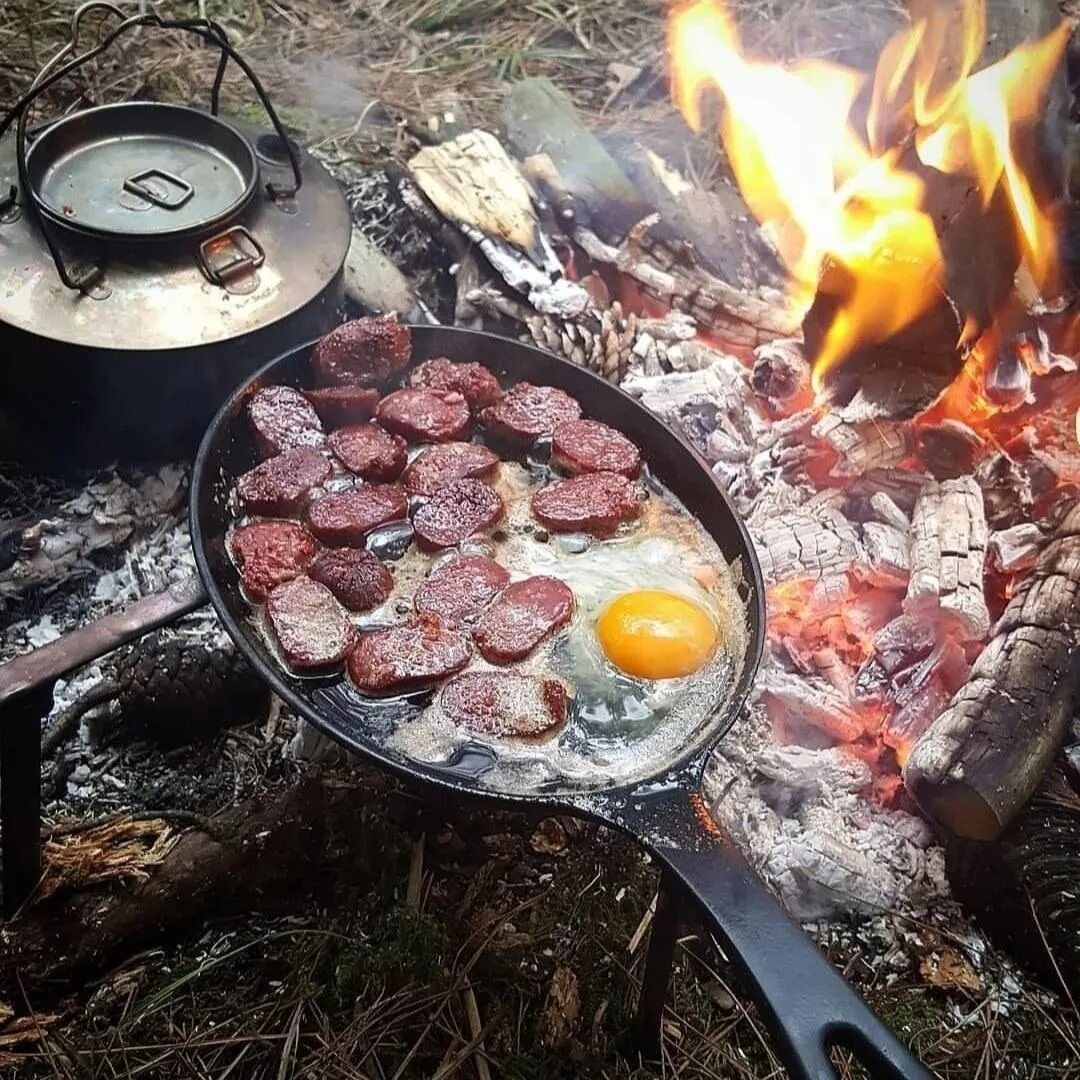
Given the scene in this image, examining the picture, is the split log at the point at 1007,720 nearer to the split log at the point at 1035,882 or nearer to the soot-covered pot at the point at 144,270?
the split log at the point at 1035,882

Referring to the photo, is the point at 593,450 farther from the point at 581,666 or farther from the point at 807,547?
the point at 807,547

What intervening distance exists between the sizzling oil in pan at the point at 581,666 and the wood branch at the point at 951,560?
2.88ft

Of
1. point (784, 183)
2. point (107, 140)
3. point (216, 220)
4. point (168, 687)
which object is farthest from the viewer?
point (784, 183)

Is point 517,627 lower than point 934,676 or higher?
higher

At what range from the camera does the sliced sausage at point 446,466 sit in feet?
9.96

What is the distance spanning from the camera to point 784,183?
185 inches

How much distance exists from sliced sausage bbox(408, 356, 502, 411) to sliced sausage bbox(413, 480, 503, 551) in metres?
0.34

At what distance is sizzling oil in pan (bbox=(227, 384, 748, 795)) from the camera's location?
243cm

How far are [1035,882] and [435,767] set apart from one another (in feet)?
5.81

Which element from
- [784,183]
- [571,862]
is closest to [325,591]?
[571,862]

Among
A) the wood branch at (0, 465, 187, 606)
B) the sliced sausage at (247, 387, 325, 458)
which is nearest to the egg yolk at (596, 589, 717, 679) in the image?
the sliced sausage at (247, 387, 325, 458)

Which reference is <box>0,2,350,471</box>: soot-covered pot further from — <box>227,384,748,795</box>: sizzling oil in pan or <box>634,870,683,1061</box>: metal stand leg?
<box>634,870,683,1061</box>: metal stand leg

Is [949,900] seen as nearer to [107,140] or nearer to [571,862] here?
[571,862]

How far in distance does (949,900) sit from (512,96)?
4167 mm
